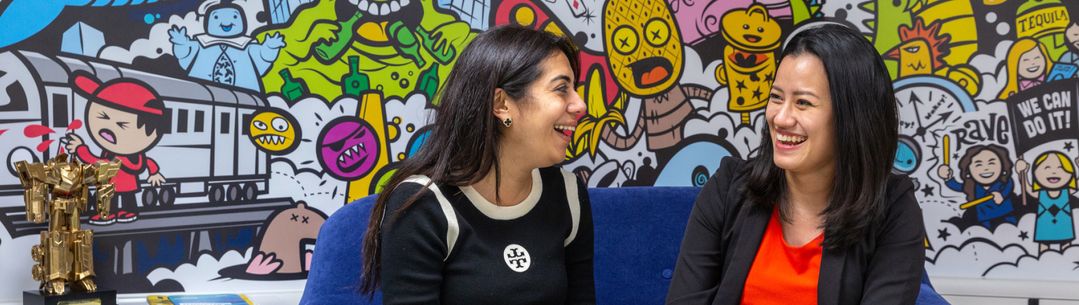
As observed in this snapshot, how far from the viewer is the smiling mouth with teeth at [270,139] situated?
314 cm

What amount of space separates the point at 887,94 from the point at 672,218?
113 cm

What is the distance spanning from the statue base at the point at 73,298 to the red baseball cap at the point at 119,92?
0.55 metres

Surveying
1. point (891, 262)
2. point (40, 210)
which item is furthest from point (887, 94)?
point (40, 210)

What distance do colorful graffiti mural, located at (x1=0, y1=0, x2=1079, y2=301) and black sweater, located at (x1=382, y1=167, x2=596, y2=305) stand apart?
36.6 inches

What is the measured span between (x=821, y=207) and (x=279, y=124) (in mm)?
1697

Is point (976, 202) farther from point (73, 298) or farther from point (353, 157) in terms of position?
point (73, 298)

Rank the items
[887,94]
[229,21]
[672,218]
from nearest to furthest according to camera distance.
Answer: [887,94]
[229,21]
[672,218]

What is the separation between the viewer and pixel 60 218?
9.05ft

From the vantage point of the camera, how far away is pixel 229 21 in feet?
10.1

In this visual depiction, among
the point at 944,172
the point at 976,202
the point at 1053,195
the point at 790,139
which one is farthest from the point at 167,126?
the point at 1053,195

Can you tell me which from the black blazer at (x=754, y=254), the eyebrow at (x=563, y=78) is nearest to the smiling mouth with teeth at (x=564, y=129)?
the eyebrow at (x=563, y=78)

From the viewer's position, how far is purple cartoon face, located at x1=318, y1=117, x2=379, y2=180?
3238mm

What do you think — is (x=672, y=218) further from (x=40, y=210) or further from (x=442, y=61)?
(x=40, y=210)

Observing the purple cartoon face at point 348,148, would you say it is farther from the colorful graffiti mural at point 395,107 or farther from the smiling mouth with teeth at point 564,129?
the smiling mouth with teeth at point 564,129
